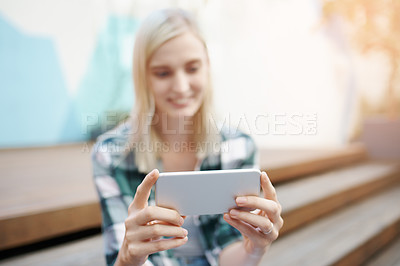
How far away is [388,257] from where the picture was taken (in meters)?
1.97

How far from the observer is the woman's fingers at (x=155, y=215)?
64cm

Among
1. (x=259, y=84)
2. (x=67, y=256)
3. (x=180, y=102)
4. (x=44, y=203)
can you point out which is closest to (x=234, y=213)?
(x=180, y=102)

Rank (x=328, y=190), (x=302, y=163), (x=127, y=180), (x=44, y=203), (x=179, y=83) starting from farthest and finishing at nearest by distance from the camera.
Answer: (x=302, y=163), (x=328, y=190), (x=44, y=203), (x=127, y=180), (x=179, y=83)

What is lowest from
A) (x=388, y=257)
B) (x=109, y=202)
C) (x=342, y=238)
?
(x=388, y=257)

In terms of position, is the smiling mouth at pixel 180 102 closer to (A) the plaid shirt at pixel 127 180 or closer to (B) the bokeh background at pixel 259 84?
(A) the plaid shirt at pixel 127 180

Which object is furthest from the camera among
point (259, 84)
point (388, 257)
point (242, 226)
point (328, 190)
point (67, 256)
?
point (259, 84)

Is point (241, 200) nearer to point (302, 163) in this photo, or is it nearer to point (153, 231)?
point (153, 231)

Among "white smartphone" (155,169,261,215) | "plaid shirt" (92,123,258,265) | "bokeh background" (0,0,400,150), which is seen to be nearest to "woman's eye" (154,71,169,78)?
"plaid shirt" (92,123,258,265)

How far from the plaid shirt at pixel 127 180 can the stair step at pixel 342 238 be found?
60 centimetres

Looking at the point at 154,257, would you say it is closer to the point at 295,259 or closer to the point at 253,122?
the point at 295,259

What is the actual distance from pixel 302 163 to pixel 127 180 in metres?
1.87

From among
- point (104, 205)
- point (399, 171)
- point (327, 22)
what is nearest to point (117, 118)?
point (327, 22)

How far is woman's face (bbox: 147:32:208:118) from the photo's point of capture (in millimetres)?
862

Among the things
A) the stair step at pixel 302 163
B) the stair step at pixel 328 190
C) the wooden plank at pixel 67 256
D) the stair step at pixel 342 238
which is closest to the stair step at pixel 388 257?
the stair step at pixel 342 238
